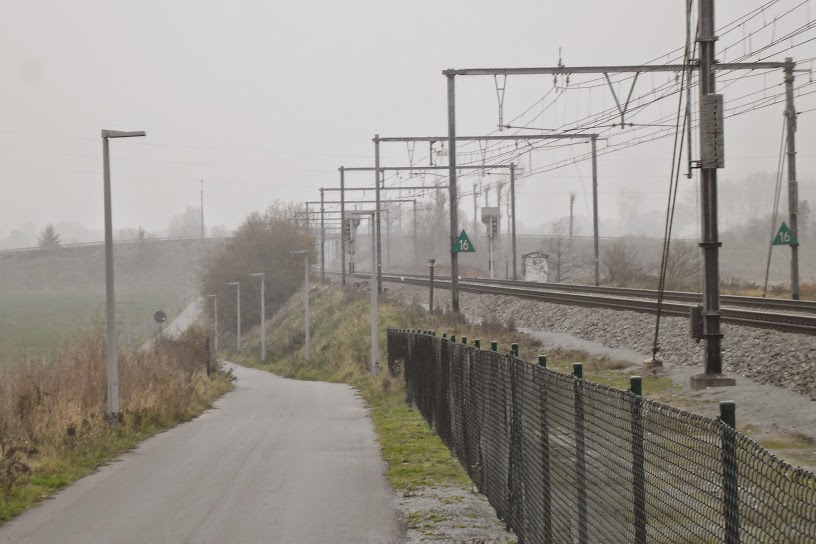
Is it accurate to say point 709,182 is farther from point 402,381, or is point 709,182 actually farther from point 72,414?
point 402,381

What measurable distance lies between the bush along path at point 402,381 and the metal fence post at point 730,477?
5.31 m

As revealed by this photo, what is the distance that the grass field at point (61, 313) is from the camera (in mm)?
68275

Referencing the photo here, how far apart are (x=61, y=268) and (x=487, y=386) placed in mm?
154651

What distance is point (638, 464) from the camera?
18.6ft

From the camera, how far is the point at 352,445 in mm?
17469

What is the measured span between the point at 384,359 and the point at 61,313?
191ft

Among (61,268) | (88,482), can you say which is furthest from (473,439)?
(61,268)

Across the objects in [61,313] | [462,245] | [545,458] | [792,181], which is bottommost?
[61,313]

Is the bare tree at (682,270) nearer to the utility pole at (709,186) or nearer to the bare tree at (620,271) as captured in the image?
the bare tree at (620,271)

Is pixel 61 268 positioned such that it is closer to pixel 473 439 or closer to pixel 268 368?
pixel 268 368

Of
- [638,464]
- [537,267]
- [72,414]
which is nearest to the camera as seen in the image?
[638,464]

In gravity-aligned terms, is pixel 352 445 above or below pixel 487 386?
below

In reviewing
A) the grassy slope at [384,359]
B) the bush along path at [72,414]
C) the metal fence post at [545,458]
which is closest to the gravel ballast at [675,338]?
the grassy slope at [384,359]

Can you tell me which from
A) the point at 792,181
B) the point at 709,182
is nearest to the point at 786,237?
the point at 792,181
